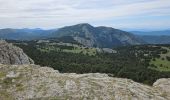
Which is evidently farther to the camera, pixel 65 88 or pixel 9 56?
pixel 9 56

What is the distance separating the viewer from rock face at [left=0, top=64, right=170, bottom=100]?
2239 centimetres

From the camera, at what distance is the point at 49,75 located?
25672 mm

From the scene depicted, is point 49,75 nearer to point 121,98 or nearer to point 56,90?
point 56,90

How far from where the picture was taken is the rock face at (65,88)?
882 inches

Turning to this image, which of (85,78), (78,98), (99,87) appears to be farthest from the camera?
(85,78)

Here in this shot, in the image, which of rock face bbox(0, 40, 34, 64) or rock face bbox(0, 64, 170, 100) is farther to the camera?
rock face bbox(0, 40, 34, 64)

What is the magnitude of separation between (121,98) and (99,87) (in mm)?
2148

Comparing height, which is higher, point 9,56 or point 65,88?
point 65,88

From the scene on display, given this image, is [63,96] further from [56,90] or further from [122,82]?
[122,82]

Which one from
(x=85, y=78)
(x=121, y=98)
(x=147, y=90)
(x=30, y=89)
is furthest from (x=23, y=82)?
(x=147, y=90)

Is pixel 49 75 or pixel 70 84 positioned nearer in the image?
pixel 70 84

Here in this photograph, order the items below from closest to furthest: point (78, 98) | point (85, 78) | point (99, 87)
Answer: point (78, 98)
point (99, 87)
point (85, 78)

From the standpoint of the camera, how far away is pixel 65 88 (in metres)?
23.2

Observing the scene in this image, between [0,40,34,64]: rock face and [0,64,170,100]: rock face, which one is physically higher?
[0,64,170,100]: rock face
